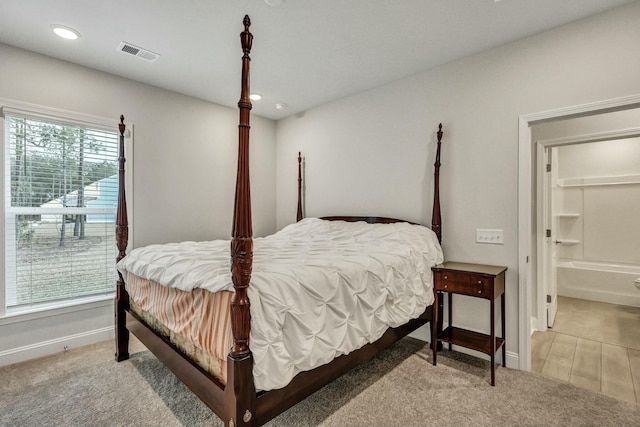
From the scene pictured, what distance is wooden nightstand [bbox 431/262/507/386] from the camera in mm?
2209

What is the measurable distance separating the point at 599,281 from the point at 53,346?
6407 millimetres

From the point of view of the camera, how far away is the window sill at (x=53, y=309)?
8.32ft

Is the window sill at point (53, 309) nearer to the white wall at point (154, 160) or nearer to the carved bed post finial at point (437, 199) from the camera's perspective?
the white wall at point (154, 160)

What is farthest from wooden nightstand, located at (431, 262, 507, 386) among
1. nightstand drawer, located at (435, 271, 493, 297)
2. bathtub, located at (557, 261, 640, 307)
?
bathtub, located at (557, 261, 640, 307)

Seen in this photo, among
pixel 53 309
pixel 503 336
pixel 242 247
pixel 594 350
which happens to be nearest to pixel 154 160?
pixel 53 309

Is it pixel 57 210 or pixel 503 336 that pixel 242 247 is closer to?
pixel 503 336

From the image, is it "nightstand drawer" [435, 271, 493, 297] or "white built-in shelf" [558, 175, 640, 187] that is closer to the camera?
"nightstand drawer" [435, 271, 493, 297]

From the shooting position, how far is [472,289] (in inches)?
91.1

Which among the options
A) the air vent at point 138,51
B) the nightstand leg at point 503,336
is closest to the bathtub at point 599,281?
the nightstand leg at point 503,336

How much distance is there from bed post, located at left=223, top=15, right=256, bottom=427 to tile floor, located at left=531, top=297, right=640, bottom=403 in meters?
2.35

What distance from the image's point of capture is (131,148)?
3.15 meters

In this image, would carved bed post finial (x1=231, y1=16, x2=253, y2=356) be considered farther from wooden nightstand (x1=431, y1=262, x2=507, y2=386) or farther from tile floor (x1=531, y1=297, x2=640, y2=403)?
tile floor (x1=531, y1=297, x2=640, y2=403)

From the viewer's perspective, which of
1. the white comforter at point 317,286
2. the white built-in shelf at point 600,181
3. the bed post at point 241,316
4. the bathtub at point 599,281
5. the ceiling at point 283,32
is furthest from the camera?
the white built-in shelf at point 600,181

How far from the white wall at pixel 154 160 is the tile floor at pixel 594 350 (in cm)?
351
